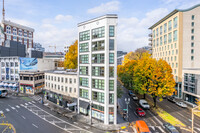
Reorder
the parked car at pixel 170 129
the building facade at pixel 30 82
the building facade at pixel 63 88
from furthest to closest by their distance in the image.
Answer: the building facade at pixel 30 82, the building facade at pixel 63 88, the parked car at pixel 170 129

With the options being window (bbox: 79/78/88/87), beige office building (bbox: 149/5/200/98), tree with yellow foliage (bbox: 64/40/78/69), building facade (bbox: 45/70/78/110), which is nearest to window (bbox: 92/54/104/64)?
window (bbox: 79/78/88/87)

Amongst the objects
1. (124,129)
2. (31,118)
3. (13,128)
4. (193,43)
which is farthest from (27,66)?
(193,43)

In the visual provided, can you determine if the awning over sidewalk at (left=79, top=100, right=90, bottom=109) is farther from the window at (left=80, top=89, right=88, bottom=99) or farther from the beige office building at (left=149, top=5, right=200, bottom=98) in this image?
the beige office building at (left=149, top=5, right=200, bottom=98)

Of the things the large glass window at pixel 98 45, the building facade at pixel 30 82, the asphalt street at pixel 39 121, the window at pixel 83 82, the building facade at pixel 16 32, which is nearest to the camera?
the asphalt street at pixel 39 121

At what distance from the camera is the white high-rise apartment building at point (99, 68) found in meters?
28.1

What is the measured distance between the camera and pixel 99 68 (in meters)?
29.7

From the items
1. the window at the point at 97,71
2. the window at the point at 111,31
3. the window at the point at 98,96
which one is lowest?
the window at the point at 98,96

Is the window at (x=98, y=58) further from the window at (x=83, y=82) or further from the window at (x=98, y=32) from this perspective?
the window at (x=83, y=82)

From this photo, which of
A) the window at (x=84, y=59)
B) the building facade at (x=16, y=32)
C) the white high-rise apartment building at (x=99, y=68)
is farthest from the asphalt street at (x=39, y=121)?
the building facade at (x=16, y=32)

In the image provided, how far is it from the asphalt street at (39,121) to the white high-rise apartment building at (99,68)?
4860 millimetres

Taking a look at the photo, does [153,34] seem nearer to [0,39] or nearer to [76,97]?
[76,97]

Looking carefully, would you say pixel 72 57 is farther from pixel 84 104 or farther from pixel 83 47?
pixel 84 104

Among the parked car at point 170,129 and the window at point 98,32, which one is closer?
the parked car at point 170,129

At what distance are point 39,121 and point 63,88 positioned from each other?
12557 mm
